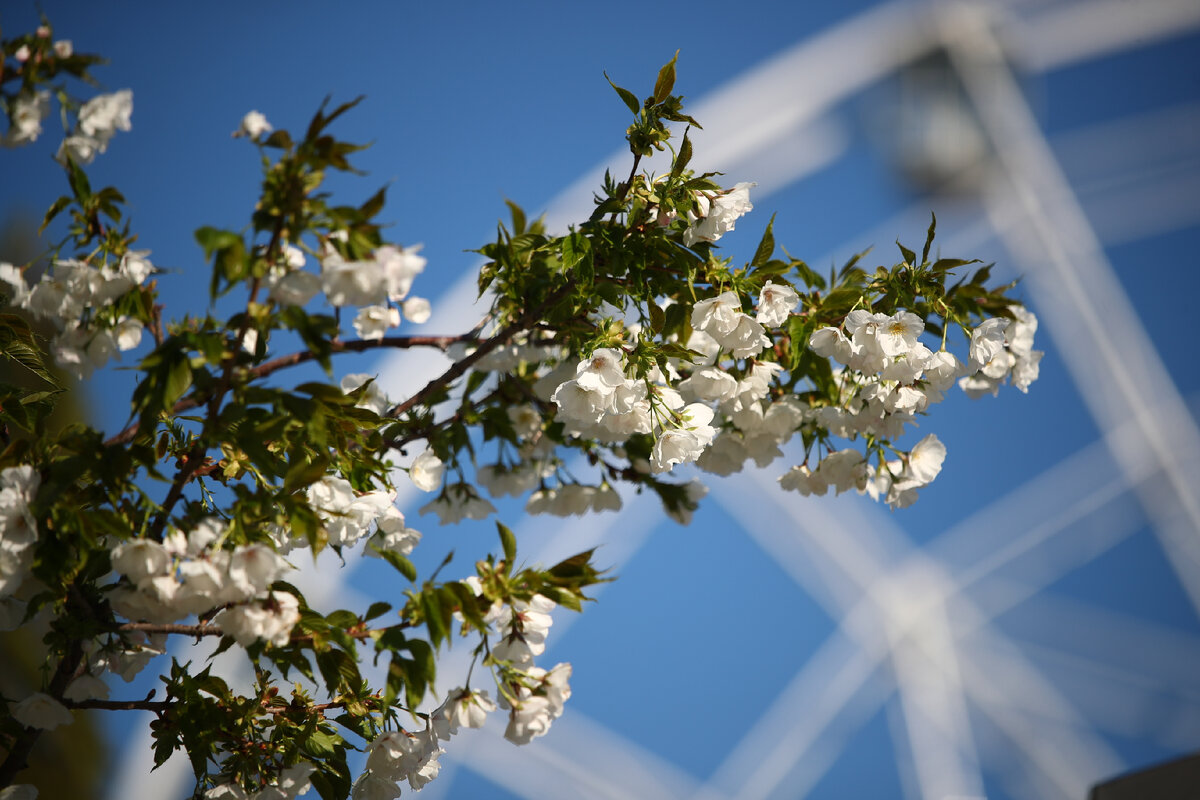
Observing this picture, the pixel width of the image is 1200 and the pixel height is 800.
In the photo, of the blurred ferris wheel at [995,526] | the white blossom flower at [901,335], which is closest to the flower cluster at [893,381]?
the white blossom flower at [901,335]

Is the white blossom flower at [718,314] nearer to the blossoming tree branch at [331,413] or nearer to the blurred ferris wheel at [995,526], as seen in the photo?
the blossoming tree branch at [331,413]

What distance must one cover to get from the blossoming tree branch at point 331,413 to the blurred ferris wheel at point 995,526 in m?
2.99

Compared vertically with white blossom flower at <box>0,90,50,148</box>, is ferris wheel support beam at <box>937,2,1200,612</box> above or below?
above

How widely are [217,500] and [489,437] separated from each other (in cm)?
39

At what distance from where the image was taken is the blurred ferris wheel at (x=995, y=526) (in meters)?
4.16

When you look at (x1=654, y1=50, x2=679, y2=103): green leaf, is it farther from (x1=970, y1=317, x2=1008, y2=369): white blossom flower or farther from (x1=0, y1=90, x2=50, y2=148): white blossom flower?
(x1=0, y1=90, x2=50, y2=148): white blossom flower

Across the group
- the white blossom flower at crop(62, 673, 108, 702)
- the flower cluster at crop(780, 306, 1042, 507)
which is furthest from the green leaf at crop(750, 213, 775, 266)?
the white blossom flower at crop(62, 673, 108, 702)

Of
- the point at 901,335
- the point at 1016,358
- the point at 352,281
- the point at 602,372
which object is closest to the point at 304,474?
the point at 352,281

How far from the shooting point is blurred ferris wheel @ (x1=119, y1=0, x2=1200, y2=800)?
4156 millimetres

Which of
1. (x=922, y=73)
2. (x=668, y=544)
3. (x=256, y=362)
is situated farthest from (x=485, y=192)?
(x=256, y=362)

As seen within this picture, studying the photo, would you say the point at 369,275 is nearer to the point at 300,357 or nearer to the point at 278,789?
the point at 300,357

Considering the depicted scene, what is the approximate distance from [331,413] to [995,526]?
510 centimetres

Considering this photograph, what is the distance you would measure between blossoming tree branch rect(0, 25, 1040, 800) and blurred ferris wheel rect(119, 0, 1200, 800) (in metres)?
2.99

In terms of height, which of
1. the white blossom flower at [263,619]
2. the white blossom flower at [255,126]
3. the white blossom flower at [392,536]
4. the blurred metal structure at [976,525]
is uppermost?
the blurred metal structure at [976,525]
